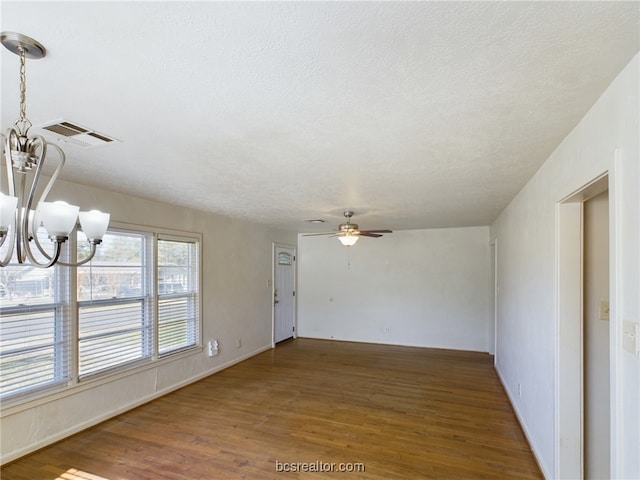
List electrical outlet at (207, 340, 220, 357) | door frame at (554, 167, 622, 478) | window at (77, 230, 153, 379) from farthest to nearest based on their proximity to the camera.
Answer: electrical outlet at (207, 340, 220, 357)
window at (77, 230, 153, 379)
door frame at (554, 167, 622, 478)

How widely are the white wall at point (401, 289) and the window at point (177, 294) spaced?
3.31 metres

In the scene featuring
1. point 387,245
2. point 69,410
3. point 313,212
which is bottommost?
point 69,410

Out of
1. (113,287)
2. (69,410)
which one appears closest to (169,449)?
(69,410)

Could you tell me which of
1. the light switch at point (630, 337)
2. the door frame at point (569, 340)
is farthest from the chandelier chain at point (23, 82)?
the door frame at point (569, 340)

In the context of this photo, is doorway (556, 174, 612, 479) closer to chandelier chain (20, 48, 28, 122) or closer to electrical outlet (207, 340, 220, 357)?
chandelier chain (20, 48, 28, 122)

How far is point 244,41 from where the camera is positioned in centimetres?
117

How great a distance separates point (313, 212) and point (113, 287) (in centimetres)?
263

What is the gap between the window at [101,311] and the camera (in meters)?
2.82

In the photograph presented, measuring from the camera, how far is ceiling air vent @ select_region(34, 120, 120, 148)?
6.13ft

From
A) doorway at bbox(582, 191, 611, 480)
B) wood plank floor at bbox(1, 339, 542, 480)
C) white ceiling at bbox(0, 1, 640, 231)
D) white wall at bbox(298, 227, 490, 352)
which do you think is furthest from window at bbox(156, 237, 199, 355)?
doorway at bbox(582, 191, 611, 480)

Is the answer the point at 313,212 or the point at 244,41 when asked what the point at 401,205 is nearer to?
the point at 313,212

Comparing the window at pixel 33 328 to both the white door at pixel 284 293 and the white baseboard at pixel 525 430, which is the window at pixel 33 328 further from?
the white baseboard at pixel 525 430

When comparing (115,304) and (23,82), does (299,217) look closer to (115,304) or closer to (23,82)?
(115,304)

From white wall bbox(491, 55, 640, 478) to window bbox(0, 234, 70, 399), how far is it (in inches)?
157
